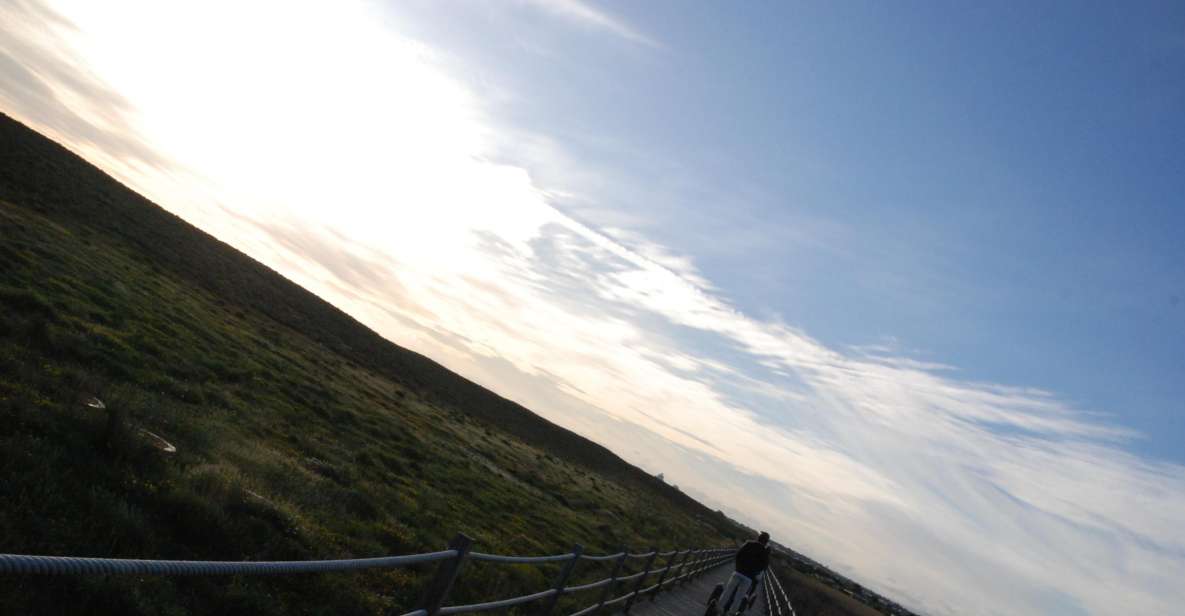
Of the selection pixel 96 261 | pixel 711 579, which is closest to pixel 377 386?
pixel 96 261

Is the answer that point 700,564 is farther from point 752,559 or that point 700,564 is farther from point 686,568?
point 752,559

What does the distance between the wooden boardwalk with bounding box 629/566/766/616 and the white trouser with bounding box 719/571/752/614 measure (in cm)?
134

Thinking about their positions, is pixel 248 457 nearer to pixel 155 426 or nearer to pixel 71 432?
pixel 155 426

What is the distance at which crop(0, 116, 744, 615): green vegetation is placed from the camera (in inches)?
326

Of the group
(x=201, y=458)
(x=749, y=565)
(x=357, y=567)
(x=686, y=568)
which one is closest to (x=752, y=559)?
(x=749, y=565)

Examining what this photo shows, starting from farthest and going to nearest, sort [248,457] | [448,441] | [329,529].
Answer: [448,441]
[248,457]
[329,529]

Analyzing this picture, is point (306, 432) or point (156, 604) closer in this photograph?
point (156, 604)

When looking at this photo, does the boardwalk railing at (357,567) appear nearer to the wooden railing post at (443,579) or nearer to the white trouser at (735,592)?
the wooden railing post at (443,579)

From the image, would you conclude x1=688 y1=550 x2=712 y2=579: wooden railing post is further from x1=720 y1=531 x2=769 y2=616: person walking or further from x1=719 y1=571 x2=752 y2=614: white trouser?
x1=719 y1=571 x2=752 y2=614: white trouser

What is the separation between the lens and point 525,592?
1442cm

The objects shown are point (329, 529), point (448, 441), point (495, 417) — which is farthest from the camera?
point (495, 417)

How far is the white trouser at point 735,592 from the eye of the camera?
49.8 ft

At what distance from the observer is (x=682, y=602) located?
19203 millimetres

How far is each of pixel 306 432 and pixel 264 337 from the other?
18.8 m
